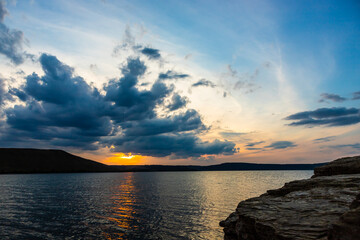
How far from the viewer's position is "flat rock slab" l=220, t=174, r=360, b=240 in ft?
36.0

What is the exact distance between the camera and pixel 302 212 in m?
12.8

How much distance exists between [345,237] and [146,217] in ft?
114

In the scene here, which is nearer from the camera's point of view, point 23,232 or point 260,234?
point 260,234

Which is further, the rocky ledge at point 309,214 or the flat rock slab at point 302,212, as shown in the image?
the flat rock slab at point 302,212

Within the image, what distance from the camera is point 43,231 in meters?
28.4

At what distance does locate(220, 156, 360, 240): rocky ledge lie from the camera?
7.43m

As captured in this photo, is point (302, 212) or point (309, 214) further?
point (302, 212)

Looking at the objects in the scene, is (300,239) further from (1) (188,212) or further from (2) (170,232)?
(1) (188,212)

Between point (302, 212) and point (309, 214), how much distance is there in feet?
1.82

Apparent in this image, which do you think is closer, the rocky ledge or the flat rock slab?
the rocky ledge

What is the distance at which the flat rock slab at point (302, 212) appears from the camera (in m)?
11.0

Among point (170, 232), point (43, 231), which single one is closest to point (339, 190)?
point (170, 232)

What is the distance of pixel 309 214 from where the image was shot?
1225 centimetres

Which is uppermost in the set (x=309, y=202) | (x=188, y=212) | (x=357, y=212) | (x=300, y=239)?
(x=357, y=212)
